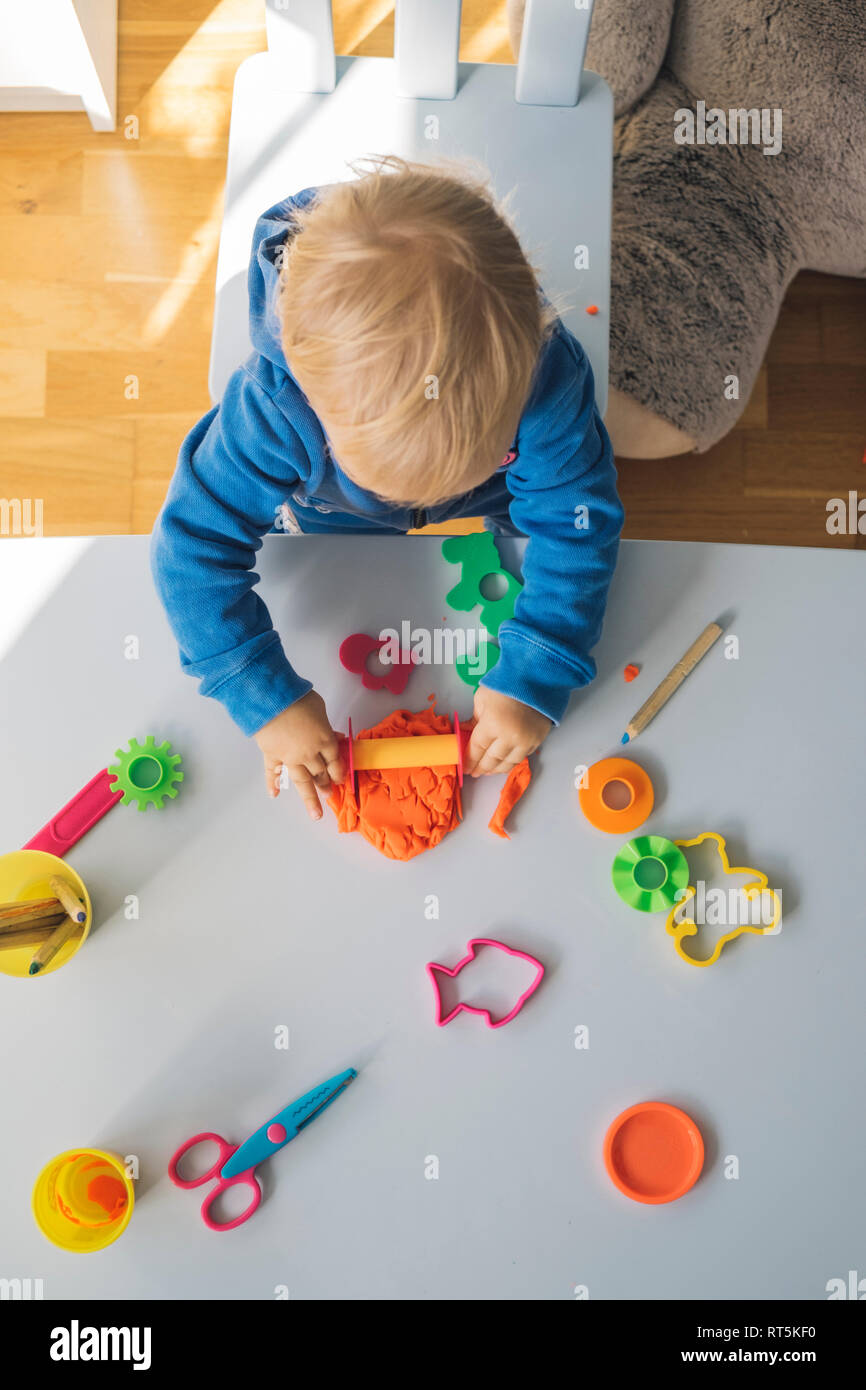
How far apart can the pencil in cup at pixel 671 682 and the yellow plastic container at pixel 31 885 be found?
0.36m

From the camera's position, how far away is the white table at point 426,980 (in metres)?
0.60

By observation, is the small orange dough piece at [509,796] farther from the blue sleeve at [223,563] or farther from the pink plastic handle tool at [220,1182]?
the pink plastic handle tool at [220,1182]

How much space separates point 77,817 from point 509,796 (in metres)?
0.27

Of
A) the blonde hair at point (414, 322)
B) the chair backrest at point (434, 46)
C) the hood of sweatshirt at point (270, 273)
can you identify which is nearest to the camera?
the blonde hair at point (414, 322)

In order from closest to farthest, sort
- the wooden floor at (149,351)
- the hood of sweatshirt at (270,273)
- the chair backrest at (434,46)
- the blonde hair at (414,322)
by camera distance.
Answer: the blonde hair at (414,322)
the hood of sweatshirt at (270,273)
the chair backrest at (434,46)
the wooden floor at (149,351)

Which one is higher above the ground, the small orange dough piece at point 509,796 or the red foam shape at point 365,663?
the red foam shape at point 365,663

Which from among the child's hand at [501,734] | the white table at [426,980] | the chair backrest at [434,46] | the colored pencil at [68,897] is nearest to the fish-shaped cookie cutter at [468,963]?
the white table at [426,980]

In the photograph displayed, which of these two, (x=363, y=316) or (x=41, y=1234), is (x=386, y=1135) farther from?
(x=363, y=316)

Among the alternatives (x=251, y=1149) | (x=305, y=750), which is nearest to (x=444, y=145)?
(x=305, y=750)

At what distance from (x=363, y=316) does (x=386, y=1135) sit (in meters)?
0.46

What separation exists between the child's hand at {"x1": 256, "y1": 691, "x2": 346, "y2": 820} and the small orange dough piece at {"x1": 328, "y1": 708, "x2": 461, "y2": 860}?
0.01m
